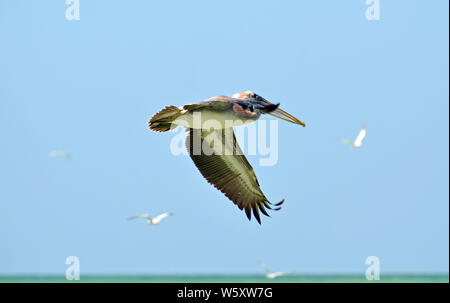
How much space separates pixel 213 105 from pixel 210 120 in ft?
1.35

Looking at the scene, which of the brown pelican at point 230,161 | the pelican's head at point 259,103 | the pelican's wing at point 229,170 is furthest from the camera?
the pelican's wing at point 229,170

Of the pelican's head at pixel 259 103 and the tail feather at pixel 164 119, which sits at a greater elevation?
the pelican's head at pixel 259 103

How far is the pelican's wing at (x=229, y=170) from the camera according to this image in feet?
39.7

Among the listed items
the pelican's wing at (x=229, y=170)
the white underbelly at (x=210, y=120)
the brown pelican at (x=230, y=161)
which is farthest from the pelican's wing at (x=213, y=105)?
the pelican's wing at (x=229, y=170)

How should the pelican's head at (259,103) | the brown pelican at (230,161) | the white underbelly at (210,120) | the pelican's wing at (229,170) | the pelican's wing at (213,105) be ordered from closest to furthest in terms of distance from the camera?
1. the pelican's wing at (213,105)
2. the white underbelly at (210,120)
3. the pelican's head at (259,103)
4. the brown pelican at (230,161)
5. the pelican's wing at (229,170)

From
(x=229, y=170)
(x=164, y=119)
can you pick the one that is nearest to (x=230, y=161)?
(x=229, y=170)

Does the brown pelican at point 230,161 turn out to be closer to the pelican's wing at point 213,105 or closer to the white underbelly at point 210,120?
the white underbelly at point 210,120

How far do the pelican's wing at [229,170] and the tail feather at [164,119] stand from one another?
1258mm

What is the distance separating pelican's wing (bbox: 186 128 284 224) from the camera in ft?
39.7

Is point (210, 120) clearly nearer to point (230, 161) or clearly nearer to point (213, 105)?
point (213, 105)

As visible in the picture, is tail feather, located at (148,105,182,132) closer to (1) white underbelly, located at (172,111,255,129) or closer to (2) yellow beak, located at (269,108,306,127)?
(1) white underbelly, located at (172,111,255,129)
